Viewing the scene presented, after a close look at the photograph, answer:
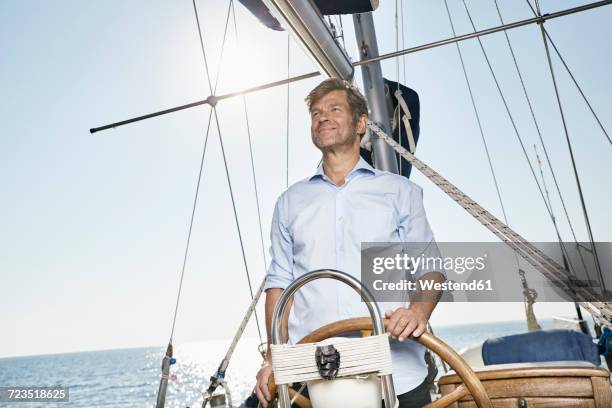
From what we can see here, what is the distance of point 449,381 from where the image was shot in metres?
1.39

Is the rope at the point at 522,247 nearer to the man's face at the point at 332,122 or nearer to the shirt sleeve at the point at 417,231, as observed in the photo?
the shirt sleeve at the point at 417,231

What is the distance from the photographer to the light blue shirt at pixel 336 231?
4.16 feet

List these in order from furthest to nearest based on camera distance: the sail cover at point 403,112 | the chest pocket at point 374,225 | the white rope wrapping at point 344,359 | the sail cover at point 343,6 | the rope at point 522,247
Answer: the sail cover at point 403,112
the sail cover at point 343,6
the rope at point 522,247
the chest pocket at point 374,225
the white rope wrapping at point 344,359

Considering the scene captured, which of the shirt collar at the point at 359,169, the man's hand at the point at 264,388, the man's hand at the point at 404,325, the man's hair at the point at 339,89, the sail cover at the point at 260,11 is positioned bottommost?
the man's hand at the point at 264,388

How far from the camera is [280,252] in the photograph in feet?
4.86

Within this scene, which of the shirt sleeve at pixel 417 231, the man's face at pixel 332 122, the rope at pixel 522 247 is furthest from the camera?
the rope at pixel 522 247

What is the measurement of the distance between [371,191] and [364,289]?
645mm

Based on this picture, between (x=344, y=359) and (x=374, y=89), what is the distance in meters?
3.78

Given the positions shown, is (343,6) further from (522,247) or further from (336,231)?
(336,231)

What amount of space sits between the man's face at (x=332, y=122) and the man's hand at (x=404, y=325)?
2.35 ft

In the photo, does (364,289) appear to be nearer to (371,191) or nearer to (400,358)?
(400,358)

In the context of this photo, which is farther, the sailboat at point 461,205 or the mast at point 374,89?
the mast at point 374,89

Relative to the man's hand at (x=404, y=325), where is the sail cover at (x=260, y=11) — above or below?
above

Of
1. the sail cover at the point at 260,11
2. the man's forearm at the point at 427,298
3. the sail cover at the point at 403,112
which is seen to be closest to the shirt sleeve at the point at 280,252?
the man's forearm at the point at 427,298
